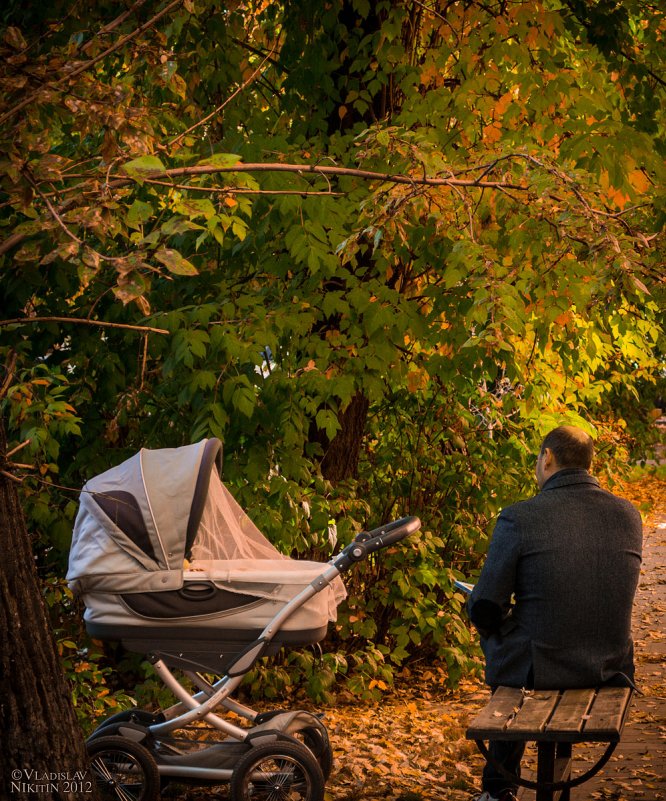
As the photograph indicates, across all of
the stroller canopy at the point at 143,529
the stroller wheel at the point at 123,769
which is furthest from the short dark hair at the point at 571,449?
the stroller wheel at the point at 123,769

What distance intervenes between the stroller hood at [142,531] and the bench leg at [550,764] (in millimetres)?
1703

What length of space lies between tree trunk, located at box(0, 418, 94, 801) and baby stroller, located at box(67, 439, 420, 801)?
0.73 meters

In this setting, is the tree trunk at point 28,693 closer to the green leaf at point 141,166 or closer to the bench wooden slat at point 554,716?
the green leaf at point 141,166

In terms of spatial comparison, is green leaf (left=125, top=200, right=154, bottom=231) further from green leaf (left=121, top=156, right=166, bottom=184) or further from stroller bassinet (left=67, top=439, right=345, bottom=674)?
stroller bassinet (left=67, top=439, right=345, bottom=674)

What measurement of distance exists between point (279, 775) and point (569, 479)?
1.88 meters

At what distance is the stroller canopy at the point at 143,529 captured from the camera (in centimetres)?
488

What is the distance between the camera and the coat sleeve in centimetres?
444

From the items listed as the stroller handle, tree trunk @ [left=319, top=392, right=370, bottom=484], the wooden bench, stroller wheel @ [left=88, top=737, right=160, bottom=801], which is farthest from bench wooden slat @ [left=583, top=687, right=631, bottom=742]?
tree trunk @ [left=319, top=392, right=370, bottom=484]

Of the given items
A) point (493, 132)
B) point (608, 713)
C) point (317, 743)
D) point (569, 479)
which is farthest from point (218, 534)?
point (493, 132)

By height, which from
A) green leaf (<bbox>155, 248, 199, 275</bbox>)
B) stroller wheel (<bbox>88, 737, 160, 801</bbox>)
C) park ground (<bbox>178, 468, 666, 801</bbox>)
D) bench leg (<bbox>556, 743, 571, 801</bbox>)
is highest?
green leaf (<bbox>155, 248, 199, 275</bbox>)

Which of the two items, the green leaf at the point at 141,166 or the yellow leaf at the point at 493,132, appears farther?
the yellow leaf at the point at 493,132

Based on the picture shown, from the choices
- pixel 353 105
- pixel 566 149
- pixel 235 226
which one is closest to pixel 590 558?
pixel 235 226

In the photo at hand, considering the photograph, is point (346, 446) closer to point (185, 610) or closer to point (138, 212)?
point (185, 610)

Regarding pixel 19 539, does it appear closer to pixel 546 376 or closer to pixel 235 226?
pixel 235 226
